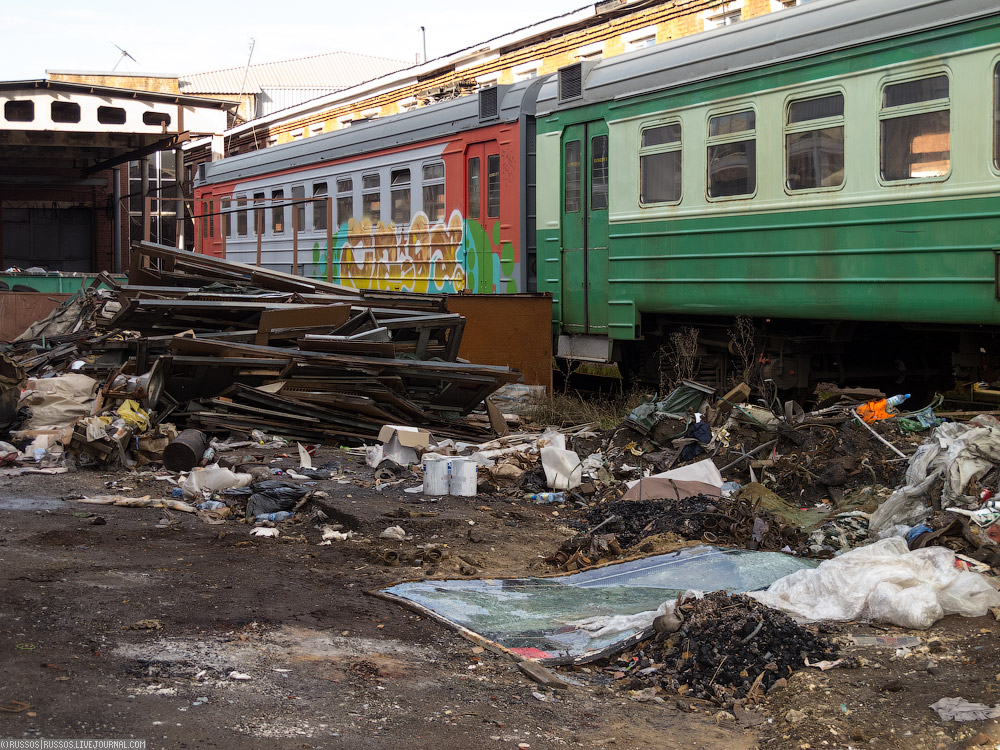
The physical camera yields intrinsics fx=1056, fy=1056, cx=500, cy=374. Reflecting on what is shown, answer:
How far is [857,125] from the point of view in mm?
8773

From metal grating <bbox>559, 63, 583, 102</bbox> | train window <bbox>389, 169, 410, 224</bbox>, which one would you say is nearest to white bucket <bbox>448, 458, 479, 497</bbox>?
metal grating <bbox>559, 63, 583, 102</bbox>

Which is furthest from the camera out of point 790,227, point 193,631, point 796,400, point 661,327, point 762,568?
point 661,327

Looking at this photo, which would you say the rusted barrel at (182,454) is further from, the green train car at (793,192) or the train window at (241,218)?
the train window at (241,218)

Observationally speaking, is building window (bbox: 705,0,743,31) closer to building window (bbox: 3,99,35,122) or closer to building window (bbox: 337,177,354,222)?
building window (bbox: 337,177,354,222)

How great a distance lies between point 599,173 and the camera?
11.9m

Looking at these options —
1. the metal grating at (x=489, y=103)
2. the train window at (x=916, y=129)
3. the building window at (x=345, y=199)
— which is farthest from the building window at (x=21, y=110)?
the train window at (x=916, y=129)

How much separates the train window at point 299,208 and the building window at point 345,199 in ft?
3.88

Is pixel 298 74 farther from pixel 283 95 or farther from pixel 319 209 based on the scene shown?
pixel 319 209

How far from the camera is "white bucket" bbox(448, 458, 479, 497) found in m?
8.23

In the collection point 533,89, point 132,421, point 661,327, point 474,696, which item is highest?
point 533,89

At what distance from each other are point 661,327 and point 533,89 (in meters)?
3.71

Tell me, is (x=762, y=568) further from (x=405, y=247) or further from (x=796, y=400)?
(x=405, y=247)

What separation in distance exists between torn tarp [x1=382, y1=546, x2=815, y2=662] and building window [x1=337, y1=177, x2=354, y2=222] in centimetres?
1179

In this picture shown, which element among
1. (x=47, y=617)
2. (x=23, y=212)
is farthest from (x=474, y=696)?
(x=23, y=212)
